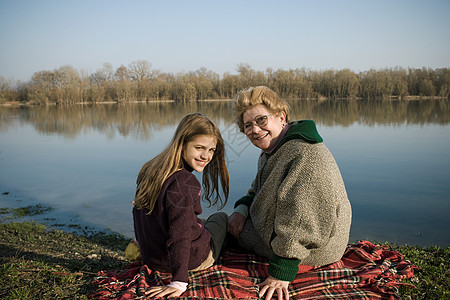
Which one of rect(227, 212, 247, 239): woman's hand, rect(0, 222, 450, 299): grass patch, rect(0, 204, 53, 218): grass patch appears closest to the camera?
rect(0, 222, 450, 299): grass patch

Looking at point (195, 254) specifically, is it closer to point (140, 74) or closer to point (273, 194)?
point (273, 194)

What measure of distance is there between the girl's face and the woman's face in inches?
15.6

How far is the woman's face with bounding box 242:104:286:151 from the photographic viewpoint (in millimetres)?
3182

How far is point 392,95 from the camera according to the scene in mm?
56125

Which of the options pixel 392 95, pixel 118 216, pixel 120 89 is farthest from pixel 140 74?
pixel 118 216

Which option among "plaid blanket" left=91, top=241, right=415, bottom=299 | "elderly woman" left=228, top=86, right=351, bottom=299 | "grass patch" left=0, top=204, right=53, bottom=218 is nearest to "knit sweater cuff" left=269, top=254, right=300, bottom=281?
"elderly woman" left=228, top=86, right=351, bottom=299

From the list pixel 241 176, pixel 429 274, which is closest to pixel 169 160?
pixel 429 274

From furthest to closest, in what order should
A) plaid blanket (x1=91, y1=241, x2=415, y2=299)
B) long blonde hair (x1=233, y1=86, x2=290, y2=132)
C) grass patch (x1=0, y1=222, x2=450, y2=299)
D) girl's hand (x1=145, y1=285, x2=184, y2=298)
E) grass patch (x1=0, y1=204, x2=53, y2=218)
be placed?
grass patch (x1=0, y1=204, x2=53, y2=218) < long blonde hair (x1=233, y1=86, x2=290, y2=132) < grass patch (x1=0, y1=222, x2=450, y2=299) < plaid blanket (x1=91, y1=241, x2=415, y2=299) < girl's hand (x1=145, y1=285, x2=184, y2=298)

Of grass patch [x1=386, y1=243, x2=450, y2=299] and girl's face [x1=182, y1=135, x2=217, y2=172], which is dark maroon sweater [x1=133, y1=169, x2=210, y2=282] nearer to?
girl's face [x1=182, y1=135, x2=217, y2=172]

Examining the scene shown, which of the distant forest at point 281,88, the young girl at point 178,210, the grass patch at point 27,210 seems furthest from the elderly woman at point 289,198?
the distant forest at point 281,88

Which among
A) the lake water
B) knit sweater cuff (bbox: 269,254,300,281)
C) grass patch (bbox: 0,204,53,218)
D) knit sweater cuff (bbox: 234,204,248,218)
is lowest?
grass patch (bbox: 0,204,53,218)

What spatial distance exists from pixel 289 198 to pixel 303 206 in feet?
0.44

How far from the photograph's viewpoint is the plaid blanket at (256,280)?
9.01 feet

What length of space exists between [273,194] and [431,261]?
2.09m
